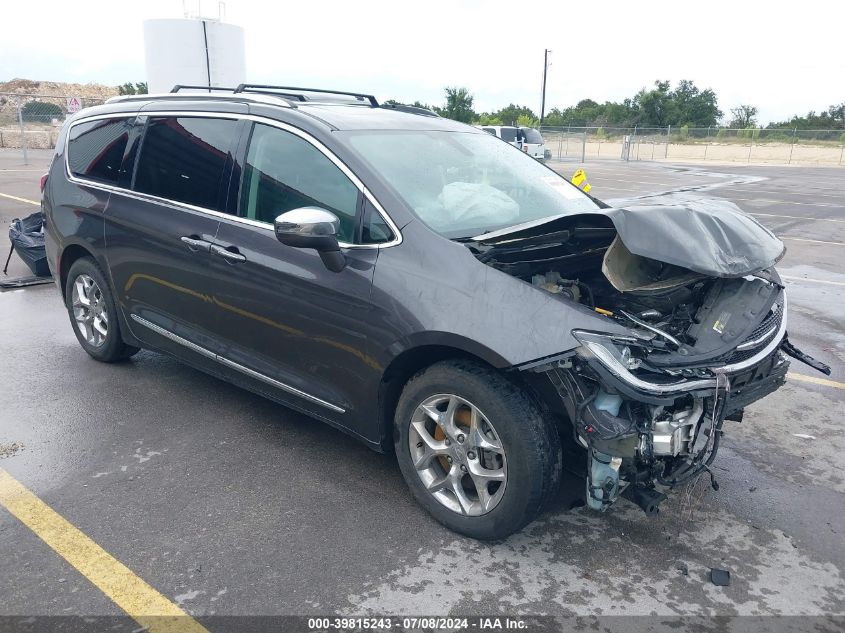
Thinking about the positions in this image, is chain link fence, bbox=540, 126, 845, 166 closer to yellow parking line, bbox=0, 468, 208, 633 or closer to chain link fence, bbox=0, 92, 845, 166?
chain link fence, bbox=0, 92, 845, 166

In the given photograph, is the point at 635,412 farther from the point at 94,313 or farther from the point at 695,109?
the point at 695,109

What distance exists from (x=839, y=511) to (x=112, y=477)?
3636 mm

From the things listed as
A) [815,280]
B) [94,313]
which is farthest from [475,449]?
[815,280]

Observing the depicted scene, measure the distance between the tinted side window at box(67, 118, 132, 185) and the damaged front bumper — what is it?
3.36m

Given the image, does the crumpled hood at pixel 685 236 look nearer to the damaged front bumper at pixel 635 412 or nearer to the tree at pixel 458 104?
the damaged front bumper at pixel 635 412

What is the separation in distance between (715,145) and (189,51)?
36.6 meters

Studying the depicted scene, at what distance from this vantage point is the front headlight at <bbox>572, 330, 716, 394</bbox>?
2.75m

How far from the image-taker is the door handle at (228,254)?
382cm

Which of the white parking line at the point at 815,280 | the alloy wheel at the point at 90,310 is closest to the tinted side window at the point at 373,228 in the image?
the alloy wheel at the point at 90,310

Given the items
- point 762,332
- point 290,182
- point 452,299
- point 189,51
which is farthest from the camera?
point 189,51

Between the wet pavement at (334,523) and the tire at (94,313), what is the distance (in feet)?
0.68

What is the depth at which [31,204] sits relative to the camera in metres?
13.5

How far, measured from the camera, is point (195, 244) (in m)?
4.05

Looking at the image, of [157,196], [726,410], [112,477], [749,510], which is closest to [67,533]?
[112,477]
